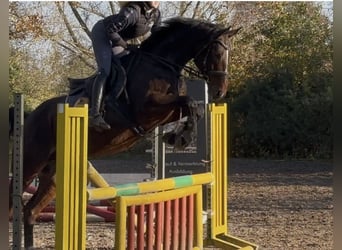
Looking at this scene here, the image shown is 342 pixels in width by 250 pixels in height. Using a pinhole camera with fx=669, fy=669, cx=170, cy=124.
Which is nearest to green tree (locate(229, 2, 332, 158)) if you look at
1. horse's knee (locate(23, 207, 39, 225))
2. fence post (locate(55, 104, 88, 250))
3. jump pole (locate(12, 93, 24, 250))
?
horse's knee (locate(23, 207, 39, 225))

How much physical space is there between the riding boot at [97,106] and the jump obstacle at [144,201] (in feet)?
2.81

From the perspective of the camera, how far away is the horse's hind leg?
17.3 feet

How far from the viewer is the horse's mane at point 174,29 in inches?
209

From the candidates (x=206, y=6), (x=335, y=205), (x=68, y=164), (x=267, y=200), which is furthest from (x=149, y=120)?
(x=206, y=6)

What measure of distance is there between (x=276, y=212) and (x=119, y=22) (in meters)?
3.75

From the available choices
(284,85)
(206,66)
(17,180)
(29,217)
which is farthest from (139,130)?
(284,85)

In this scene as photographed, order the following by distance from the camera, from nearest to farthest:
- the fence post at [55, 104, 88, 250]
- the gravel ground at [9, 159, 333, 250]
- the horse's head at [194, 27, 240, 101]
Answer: the fence post at [55, 104, 88, 250]
the horse's head at [194, 27, 240, 101]
the gravel ground at [9, 159, 333, 250]

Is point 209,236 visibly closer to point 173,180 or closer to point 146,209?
point 173,180

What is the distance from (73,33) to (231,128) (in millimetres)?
4607

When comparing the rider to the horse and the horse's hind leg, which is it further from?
the horse's hind leg

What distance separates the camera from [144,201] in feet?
10.8

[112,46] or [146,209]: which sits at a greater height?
[112,46]

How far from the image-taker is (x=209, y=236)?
4668 mm

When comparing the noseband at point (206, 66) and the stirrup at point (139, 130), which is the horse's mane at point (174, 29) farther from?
the stirrup at point (139, 130)
